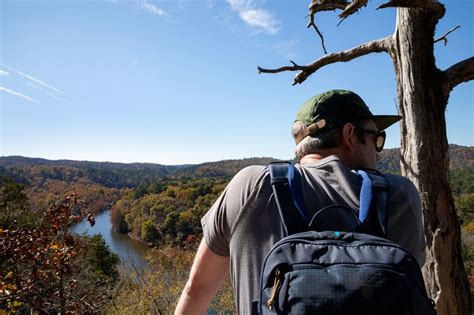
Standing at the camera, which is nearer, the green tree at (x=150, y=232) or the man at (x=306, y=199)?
the man at (x=306, y=199)

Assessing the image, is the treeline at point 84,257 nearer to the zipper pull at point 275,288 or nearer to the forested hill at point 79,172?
the zipper pull at point 275,288

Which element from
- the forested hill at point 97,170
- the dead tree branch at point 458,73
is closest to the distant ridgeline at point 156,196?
the forested hill at point 97,170

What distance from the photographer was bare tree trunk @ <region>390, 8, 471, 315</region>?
2.35 meters

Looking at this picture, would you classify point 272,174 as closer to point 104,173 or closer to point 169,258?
point 169,258

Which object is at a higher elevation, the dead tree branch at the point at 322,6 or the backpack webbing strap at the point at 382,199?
the dead tree branch at the point at 322,6

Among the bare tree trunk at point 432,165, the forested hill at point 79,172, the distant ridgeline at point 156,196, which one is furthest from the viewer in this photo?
the forested hill at point 79,172

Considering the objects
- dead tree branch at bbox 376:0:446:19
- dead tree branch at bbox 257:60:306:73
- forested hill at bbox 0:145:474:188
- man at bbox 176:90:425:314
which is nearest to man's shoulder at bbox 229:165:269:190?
man at bbox 176:90:425:314

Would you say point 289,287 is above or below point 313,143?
below

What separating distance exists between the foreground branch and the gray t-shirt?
6.66ft

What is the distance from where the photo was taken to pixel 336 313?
2.50ft

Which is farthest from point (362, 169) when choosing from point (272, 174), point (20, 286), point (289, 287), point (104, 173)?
point (104, 173)

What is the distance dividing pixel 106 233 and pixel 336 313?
185 feet

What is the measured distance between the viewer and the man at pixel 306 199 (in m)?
0.95

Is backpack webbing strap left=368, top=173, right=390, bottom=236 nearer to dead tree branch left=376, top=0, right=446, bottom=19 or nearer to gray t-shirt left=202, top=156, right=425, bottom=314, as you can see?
gray t-shirt left=202, top=156, right=425, bottom=314
